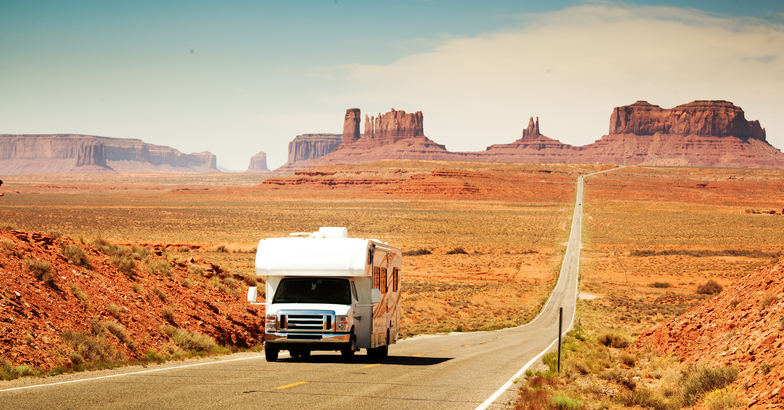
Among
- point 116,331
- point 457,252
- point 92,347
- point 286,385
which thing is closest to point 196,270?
point 116,331

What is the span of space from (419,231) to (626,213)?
42.7 m

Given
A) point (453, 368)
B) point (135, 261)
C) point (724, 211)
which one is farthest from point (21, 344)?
point (724, 211)

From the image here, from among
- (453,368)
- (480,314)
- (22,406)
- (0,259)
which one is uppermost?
(0,259)

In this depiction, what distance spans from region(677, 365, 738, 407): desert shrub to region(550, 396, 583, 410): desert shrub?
1.74 meters

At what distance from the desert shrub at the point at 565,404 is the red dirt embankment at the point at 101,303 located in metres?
8.89

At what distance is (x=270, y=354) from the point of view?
13.6 m

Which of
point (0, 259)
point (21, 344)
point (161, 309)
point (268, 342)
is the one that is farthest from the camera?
point (161, 309)

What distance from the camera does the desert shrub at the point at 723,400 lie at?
8.81 metres

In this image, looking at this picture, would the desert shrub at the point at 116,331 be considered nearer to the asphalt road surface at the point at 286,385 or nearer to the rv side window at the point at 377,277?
the asphalt road surface at the point at 286,385

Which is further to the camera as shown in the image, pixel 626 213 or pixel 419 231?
pixel 626 213

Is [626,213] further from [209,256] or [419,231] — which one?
[209,256]

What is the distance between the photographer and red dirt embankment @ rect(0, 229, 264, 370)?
12328 millimetres

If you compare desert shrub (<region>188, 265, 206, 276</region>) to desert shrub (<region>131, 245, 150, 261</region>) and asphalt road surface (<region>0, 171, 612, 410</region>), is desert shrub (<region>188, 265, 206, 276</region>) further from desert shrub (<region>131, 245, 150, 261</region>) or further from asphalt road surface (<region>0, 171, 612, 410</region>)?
asphalt road surface (<region>0, 171, 612, 410</region>)

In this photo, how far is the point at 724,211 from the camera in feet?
358
